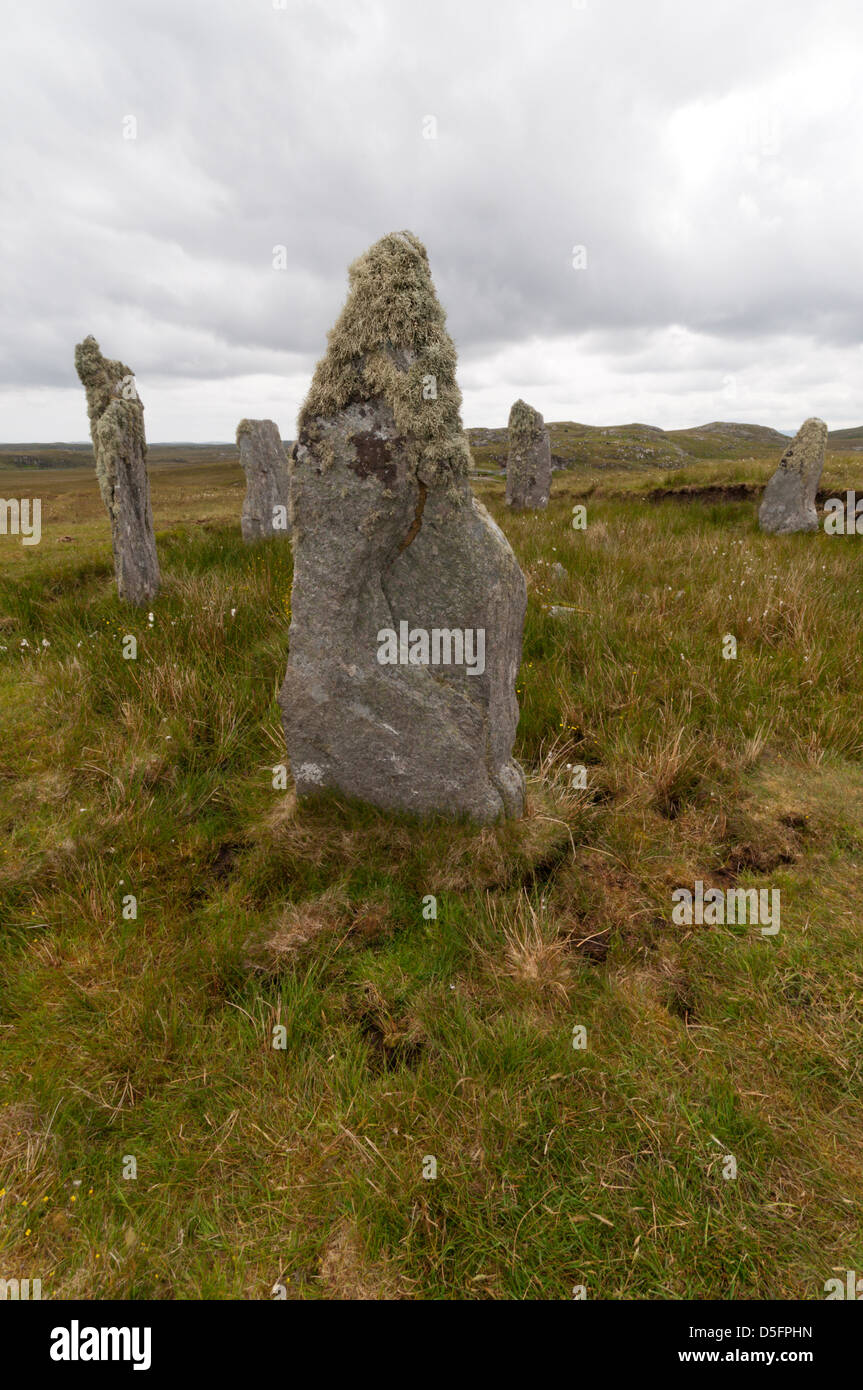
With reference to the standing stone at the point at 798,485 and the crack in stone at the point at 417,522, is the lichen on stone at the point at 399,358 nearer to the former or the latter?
the crack in stone at the point at 417,522

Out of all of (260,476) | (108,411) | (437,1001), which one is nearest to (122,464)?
(108,411)

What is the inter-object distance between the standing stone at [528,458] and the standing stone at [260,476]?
7.39 metres

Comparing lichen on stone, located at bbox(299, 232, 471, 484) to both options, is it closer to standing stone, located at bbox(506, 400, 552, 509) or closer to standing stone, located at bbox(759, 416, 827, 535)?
standing stone, located at bbox(759, 416, 827, 535)

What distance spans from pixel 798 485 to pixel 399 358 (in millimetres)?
10937

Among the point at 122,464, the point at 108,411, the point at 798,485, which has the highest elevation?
the point at 798,485

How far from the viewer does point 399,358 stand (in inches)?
148

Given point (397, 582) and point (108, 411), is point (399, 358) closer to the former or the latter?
point (397, 582)

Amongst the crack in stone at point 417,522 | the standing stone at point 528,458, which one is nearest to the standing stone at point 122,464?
the crack in stone at point 417,522

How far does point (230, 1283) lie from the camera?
7.22ft

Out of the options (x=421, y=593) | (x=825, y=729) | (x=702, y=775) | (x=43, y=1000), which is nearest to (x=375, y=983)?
(x=43, y=1000)

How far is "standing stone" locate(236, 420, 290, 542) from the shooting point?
12.0m

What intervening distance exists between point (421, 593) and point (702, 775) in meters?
2.44

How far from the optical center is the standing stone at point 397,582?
12.4ft

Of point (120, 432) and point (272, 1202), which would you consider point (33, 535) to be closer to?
point (120, 432)
